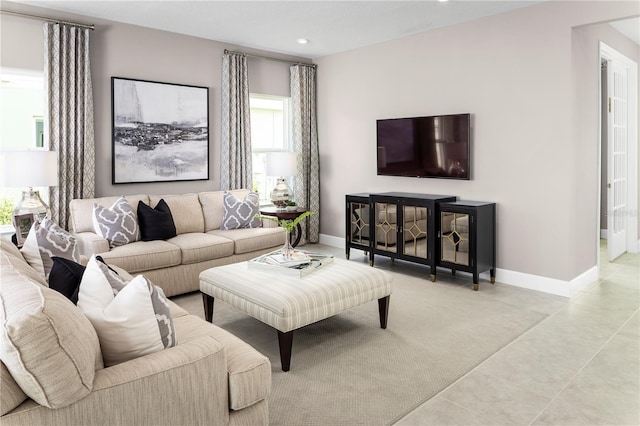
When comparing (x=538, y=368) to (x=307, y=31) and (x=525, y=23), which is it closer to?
(x=525, y=23)

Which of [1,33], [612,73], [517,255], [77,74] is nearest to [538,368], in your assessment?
[517,255]

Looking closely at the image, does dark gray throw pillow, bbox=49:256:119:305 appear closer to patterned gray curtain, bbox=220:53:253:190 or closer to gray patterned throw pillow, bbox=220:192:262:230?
gray patterned throw pillow, bbox=220:192:262:230

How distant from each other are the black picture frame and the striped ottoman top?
7.05ft

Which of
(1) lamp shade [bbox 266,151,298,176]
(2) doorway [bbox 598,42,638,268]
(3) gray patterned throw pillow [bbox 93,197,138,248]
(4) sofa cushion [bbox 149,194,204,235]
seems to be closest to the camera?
(3) gray patterned throw pillow [bbox 93,197,138,248]

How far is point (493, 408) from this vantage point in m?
2.38

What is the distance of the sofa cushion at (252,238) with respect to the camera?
15.4 ft

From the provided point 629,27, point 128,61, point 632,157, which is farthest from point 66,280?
point 632,157

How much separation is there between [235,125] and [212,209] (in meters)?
1.17

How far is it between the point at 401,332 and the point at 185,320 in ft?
5.36

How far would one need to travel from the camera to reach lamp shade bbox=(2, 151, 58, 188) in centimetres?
377

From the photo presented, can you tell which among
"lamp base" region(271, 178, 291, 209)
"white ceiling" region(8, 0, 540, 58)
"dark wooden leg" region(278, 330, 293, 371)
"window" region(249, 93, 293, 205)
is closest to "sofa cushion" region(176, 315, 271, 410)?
"dark wooden leg" region(278, 330, 293, 371)

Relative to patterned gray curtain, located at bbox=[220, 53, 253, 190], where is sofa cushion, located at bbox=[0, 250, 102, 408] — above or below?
below

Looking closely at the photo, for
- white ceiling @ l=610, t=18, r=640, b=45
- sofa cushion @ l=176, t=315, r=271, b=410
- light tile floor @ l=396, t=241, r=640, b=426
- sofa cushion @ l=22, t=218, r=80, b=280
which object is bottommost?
light tile floor @ l=396, t=241, r=640, b=426

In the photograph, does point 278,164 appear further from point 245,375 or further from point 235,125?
point 245,375
